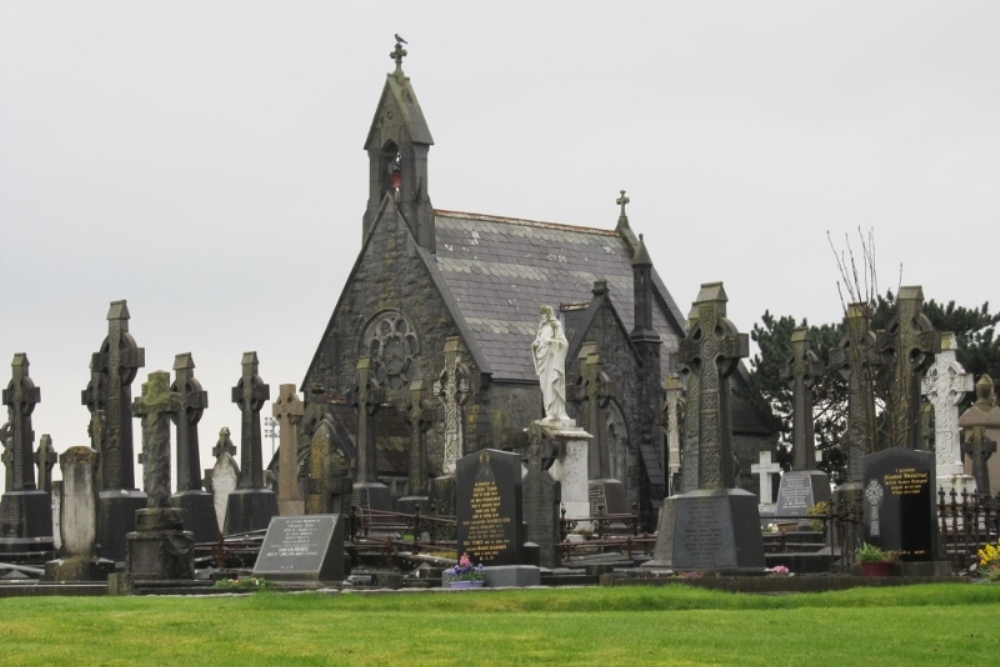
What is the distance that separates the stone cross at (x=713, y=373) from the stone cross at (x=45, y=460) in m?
24.1

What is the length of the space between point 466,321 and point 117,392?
22.1 metres

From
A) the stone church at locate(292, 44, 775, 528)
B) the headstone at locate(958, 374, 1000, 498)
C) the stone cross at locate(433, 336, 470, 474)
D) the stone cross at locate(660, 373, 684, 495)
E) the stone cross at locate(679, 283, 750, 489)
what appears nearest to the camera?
the stone cross at locate(679, 283, 750, 489)

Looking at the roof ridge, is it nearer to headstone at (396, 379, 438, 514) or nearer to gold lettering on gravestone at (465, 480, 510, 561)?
headstone at (396, 379, 438, 514)

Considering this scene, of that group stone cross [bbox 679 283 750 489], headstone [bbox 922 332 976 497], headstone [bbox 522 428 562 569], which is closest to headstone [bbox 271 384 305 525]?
A: headstone [bbox 522 428 562 569]

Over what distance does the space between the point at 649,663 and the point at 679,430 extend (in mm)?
33735

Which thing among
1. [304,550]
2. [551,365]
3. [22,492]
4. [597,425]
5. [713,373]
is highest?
[551,365]

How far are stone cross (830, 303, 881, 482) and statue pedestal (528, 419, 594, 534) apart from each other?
16.3 ft

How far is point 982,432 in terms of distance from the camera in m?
41.9

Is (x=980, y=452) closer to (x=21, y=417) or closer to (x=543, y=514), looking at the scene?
(x=543, y=514)

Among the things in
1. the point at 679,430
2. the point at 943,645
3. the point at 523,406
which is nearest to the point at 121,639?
the point at 943,645

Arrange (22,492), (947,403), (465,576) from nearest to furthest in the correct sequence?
(465,576) → (947,403) → (22,492)

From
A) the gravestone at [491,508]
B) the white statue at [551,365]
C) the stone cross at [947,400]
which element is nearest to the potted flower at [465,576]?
the gravestone at [491,508]

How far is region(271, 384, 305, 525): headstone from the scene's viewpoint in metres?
43.0

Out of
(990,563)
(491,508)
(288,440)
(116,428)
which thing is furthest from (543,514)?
(288,440)
